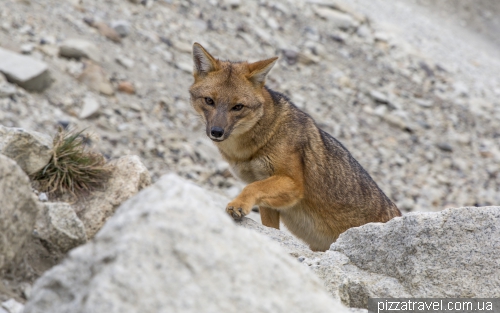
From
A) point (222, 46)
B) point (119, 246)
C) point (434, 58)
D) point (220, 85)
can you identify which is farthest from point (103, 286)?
point (434, 58)

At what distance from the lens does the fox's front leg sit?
18.2 feet

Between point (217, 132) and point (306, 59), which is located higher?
point (217, 132)

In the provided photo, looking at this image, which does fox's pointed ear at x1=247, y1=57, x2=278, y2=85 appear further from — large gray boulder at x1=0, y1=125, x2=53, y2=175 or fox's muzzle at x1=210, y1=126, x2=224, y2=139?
large gray boulder at x1=0, y1=125, x2=53, y2=175

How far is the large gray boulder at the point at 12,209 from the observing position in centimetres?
330

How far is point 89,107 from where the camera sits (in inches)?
447

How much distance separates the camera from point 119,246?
7.98ft

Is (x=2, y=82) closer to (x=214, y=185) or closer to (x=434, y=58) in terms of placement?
(x=214, y=185)

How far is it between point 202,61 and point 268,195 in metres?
1.98

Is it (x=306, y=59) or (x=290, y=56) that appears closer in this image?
(x=290, y=56)

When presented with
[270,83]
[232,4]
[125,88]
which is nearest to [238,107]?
[125,88]

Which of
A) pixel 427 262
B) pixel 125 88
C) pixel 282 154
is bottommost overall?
pixel 125 88

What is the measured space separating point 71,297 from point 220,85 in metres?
4.45

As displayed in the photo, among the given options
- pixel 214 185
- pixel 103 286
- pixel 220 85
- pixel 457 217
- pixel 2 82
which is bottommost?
pixel 214 185

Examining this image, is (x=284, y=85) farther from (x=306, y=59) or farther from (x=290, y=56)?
(x=306, y=59)
